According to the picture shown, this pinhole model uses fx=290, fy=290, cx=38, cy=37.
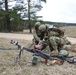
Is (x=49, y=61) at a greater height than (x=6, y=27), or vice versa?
(x=49, y=61)

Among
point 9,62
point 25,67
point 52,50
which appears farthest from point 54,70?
point 52,50

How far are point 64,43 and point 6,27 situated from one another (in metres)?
27.7

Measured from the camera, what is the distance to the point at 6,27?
3500 centimetres

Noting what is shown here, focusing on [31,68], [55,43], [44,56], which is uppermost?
[55,43]

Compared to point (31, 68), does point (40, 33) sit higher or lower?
higher

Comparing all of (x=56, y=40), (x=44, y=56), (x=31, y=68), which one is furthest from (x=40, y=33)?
(x=31, y=68)

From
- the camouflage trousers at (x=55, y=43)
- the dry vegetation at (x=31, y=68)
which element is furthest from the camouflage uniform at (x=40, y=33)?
the dry vegetation at (x=31, y=68)

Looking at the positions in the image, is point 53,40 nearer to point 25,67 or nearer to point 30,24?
point 25,67

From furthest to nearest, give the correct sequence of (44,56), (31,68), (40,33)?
1. (40,33)
2. (44,56)
3. (31,68)

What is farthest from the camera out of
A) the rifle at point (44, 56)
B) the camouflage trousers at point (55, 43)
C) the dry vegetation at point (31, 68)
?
the camouflage trousers at point (55, 43)

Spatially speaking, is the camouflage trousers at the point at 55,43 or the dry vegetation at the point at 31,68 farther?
the camouflage trousers at the point at 55,43

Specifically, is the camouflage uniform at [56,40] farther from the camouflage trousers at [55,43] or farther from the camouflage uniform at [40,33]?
the camouflage uniform at [40,33]

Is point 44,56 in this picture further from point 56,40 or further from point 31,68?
point 56,40

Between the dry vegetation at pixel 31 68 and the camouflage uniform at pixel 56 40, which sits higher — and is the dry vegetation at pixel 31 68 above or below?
below
